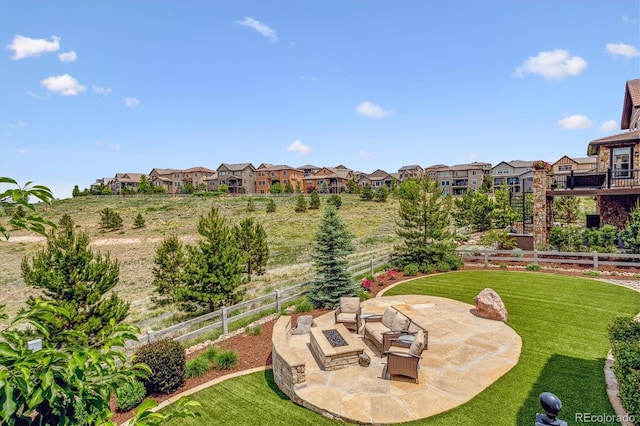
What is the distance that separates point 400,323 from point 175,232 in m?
40.0

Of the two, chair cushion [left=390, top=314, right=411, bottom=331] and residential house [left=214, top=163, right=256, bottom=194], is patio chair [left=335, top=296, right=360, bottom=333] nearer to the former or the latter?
chair cushion [left=390, top=314, right=411, bottom=331]

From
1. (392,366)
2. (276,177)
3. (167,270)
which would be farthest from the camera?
(276,177)

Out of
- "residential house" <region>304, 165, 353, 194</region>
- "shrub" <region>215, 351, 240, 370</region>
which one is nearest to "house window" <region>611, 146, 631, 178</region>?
"shrub" <region>215, 351, 240, 370</region>

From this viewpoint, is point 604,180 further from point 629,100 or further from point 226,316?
point 226,316

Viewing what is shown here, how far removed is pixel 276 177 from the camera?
9050 centimetres

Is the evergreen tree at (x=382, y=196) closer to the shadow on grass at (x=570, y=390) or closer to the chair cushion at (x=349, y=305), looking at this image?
the chair cushion at (x=349, y=305)

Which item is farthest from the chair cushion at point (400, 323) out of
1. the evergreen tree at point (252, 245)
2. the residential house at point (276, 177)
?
the residential house at point (276, 177)

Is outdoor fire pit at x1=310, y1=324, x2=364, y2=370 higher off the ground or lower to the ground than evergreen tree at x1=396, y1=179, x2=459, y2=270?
lower

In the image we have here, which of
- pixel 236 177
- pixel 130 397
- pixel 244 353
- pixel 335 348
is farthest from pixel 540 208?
pixel 236 177

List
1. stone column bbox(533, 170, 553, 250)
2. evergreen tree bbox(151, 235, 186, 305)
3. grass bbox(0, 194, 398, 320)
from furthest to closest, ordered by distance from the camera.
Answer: grass bbox(0, 194, 398, 320) → stone column bbox(533, 170, 553, 250) → evergreen tree bbox(151, 235, 186, 305)

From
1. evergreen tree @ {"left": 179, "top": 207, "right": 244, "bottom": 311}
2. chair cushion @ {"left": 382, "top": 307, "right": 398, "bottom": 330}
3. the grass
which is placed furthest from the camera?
the grass

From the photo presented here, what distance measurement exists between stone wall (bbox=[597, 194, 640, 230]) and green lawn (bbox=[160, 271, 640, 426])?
9195mm

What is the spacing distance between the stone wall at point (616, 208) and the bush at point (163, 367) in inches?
924

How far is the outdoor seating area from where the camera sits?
639cm
